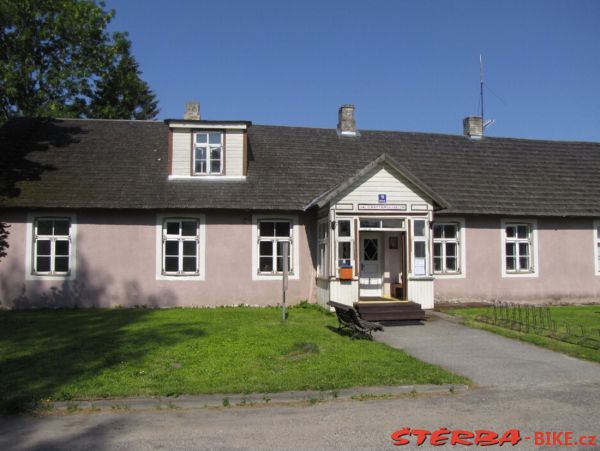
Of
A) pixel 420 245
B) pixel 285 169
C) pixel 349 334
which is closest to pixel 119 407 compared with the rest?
pixel 349 334

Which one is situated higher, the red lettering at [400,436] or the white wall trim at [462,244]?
the white wall trim at [462,244]

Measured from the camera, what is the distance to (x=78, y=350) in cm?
1026

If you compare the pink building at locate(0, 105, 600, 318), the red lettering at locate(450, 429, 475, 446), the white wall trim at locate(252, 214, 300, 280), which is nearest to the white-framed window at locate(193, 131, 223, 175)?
the pink building at locate(0, 105, 600, 318)

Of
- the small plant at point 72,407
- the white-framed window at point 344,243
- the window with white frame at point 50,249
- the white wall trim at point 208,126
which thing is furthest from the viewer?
the white wall trim at point 208,126

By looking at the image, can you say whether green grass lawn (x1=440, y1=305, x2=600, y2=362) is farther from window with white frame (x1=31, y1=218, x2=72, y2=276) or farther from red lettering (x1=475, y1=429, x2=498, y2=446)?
window with white frame (x1=31, y1=218, x2=72, y2=276)

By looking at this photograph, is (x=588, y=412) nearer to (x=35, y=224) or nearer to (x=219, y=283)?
(x=219, y=283)

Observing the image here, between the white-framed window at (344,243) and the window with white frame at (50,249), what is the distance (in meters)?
8.44

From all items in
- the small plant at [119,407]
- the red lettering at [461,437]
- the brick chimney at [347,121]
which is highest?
the brick chimney at [347,121]

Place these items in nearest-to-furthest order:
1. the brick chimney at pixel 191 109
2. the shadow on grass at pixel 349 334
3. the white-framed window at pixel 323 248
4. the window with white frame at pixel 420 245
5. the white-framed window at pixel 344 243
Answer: the shadow on grass at pixel 349 334
the white-framed window at pixel 344 243
the window with white frame at pixel 420 245
the white-framed window at pixel 323 248
the brick chimney at pixel 191 109

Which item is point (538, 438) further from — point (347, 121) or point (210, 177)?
point (347, 121)

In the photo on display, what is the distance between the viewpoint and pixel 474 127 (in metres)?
23.7

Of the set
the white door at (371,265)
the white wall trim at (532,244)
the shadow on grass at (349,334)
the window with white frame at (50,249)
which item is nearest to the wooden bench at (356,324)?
the shadow on grass at (349,334)

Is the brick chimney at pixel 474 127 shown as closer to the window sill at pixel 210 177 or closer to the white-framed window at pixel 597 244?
the white-framed window at pixel 597 244

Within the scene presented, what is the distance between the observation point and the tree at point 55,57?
3100 centimetres
